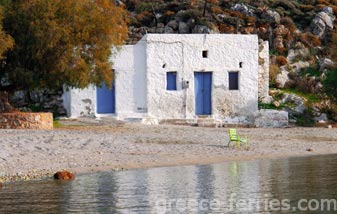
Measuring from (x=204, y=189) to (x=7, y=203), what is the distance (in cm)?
445

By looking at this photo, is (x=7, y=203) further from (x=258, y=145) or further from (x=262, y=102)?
(x=262, y=102)

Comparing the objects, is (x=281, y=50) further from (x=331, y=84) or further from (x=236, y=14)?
(x=331, y=84)

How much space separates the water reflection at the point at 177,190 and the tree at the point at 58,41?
9290 millimetres

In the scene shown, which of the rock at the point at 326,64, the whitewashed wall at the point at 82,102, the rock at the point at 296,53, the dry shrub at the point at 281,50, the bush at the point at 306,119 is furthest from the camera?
the dry shrub at the point at 281,50

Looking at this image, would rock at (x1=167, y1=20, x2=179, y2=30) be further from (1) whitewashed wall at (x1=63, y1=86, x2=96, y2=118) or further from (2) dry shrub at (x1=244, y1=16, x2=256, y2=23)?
(1) whitewashed wall at (x1=63, y1=86, x2=96, y2=118)

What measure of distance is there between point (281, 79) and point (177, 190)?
84.8 feet

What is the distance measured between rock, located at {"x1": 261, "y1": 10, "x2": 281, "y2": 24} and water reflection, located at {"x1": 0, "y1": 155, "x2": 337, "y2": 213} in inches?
1096

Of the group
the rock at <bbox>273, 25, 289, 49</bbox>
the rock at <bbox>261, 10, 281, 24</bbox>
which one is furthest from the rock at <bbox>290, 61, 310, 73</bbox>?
the rock at <bbox>261, 10, 281, 24</bbox>

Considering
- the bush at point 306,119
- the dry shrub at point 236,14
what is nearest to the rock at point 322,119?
the bush at point 306,119

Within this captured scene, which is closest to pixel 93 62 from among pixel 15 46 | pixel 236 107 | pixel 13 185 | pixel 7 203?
pixel 15 46

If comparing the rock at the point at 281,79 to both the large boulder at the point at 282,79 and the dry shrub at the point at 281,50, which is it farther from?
the dry shrub at the point at 281,50

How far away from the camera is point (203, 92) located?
3631 cm

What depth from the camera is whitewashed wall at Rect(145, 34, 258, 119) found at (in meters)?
35.8

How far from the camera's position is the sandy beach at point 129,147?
69.4 feet
